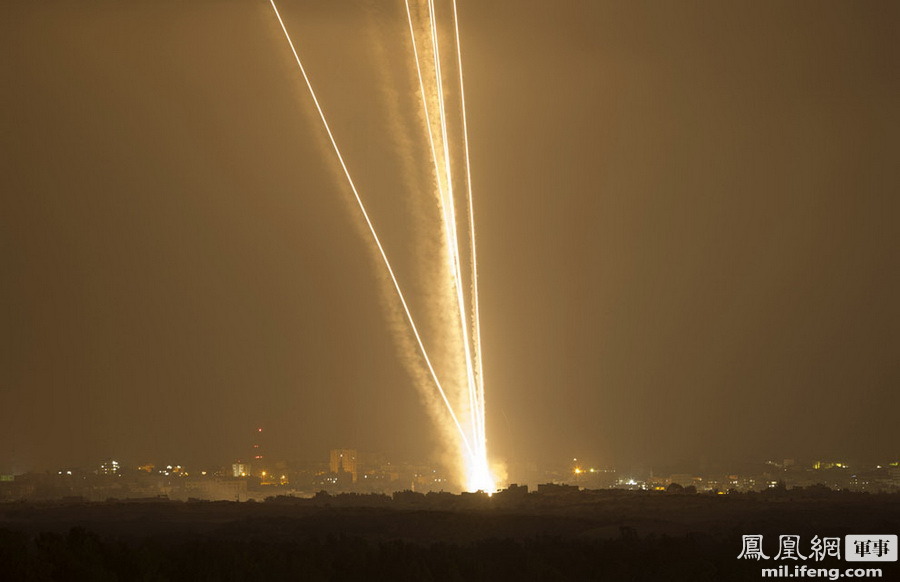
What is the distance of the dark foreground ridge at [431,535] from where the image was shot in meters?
19.6

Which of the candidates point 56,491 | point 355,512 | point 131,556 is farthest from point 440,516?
point 56,491

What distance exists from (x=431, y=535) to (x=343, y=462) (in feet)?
119

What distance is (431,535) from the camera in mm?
28234

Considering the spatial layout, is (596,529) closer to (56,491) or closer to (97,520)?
(97,520)

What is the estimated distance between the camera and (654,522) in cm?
2964

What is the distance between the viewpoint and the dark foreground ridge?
19578 millimetres

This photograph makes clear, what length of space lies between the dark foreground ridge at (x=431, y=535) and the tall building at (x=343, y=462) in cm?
2127

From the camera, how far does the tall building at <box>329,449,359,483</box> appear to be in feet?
205

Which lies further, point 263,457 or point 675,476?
point 263,457

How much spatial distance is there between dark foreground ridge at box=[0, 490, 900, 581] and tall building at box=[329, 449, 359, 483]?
837 inches

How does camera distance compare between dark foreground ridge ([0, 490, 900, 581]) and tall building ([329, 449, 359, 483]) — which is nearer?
dark foreground ridge ([0, 490, 900, 581])

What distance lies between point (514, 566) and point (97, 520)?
15.1m

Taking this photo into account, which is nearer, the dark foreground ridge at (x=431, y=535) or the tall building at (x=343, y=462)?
the dark foreground ridge at (x=431, y=535)

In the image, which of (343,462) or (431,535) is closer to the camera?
(431,535)
